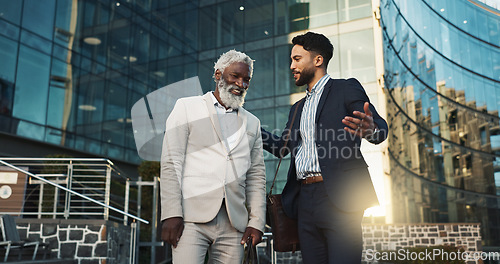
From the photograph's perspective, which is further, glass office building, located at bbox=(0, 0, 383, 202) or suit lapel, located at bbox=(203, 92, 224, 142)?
glass office building, located at bbox=(0, 0, 383, 202)

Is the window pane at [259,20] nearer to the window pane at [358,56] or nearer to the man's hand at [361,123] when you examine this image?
the window pane at [358,56]

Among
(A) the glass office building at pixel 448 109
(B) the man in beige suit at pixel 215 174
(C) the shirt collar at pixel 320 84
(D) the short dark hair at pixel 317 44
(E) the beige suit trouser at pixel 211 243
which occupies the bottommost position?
(E) the beige suit trouser at pixel 211 243

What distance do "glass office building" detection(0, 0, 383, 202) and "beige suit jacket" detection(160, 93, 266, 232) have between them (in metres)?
14.0

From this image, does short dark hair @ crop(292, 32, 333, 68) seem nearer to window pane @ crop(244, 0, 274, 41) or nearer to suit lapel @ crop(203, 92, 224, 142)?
suit lapel @ crop(203, 92, 224, 142)

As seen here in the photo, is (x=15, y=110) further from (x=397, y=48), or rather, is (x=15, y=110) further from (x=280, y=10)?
(x=397, y=48)

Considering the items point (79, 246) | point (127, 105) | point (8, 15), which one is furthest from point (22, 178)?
point (127, 105)

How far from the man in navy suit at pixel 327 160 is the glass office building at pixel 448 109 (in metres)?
18.7

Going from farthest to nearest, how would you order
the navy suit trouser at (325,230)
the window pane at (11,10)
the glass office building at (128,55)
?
the glass office building at (128,55)
the window pane at (11,10)
the navy suit trouser at (325,230)

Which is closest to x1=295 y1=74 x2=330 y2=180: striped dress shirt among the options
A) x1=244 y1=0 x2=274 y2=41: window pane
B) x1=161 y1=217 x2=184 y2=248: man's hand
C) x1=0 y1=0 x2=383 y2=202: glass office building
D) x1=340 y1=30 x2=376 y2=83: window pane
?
x1=161 y1=217 x2=184 y2=248: man's hand

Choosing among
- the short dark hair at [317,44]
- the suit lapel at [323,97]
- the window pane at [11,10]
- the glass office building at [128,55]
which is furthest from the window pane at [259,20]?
the suit lapel at [323,97]

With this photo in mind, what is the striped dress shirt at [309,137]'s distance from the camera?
9.34ft

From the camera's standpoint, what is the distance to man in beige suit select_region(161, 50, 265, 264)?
7.93 feet

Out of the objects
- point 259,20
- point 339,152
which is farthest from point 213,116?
point 259,20

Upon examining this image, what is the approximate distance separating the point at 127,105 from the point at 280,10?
29.2 feet
